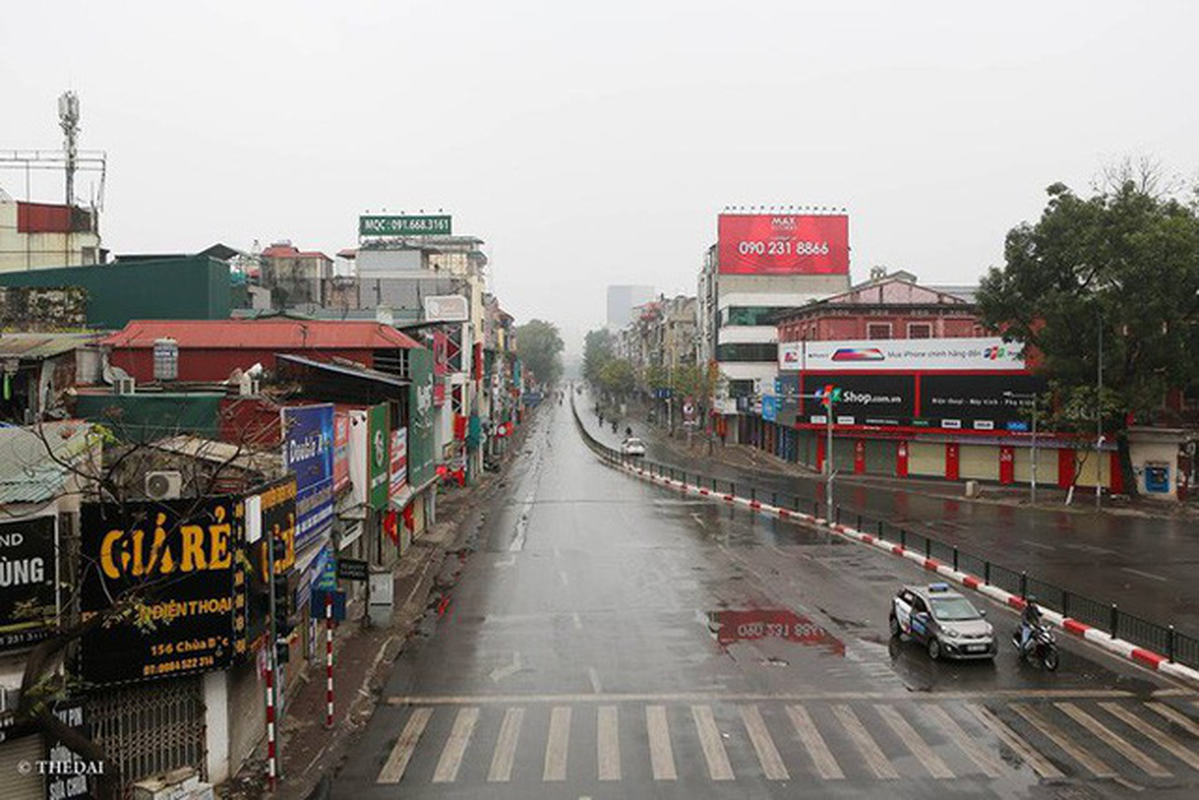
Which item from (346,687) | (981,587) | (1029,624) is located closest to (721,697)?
(1029,624)

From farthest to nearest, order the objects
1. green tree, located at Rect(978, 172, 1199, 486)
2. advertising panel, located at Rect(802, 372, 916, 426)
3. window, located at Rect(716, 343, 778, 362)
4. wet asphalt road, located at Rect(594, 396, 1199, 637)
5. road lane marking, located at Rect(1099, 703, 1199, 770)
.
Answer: window, located at Rect(716, 343, 778, 362)
advertising panel, located at Rect(802, 372, 916, 426)
green tree, located at Rect(978, 172, 1199, 486)
wet asphalt road, located at Rect(594, 396, 1199, 637)
road lane marking, located at Rect(1099, 703, 1199, 770)

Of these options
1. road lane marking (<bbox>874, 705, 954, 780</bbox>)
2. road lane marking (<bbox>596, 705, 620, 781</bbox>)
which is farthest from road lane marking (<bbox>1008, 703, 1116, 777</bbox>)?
road lane marking (<bbox>596, 705, 620, 781</bbox>)

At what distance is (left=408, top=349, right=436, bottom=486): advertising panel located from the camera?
33812mm

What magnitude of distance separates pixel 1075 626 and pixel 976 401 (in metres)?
34.9

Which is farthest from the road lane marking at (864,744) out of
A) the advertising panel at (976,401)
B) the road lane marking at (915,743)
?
the advertising panel at (976,401)

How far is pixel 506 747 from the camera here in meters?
17.3

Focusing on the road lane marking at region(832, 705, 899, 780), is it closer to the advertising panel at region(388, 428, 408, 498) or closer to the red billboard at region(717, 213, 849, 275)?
the advertising panel at region(388, 428, 408, 498)

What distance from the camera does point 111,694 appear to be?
14.1m

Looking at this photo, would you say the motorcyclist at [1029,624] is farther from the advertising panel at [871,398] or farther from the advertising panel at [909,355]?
the advertising panel at [871,398]

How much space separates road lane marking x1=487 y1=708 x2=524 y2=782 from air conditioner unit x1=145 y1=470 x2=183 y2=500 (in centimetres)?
670

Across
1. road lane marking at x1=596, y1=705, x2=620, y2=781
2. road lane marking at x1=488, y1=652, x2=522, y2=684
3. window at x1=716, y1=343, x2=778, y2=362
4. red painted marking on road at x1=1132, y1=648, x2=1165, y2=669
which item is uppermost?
window at x1=716, y1=343, x2=778, y2=362

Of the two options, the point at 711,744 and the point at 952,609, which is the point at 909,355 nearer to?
the point at 952,609

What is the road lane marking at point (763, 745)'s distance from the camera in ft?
52.4

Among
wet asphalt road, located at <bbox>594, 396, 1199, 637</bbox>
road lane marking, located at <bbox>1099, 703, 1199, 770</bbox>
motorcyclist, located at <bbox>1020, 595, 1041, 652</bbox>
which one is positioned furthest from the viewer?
wet asphalt road, located at <bbox>594, 396, 1199, 637</bbox>
